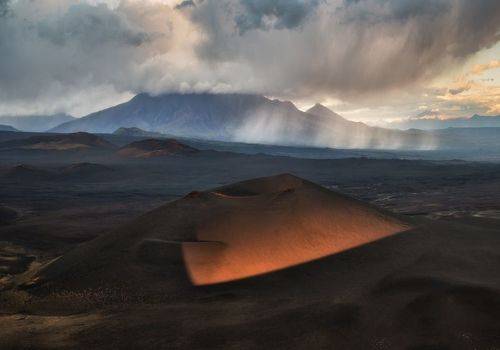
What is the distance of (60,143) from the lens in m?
133

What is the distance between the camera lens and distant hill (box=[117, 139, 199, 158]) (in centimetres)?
11742

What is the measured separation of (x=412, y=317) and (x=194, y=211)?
13.6m

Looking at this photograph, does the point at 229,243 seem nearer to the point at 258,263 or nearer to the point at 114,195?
the point at 258,263

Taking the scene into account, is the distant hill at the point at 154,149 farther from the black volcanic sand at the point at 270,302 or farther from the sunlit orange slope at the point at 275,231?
the black volcanic sand at the point at 270,302

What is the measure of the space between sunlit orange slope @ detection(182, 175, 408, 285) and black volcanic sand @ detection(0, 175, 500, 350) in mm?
779

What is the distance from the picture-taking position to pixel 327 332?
40.5 ft

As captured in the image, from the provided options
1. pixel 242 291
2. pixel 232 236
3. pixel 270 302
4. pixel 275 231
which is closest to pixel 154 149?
pixel 232 236

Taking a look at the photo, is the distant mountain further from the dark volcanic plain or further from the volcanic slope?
the volcanic slope

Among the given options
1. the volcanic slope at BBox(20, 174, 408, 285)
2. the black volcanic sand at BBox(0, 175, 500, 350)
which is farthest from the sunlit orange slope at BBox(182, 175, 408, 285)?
the black volcanic sand at BBox(0, 175, 500, 350)

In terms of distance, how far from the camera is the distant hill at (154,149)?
11742 cm

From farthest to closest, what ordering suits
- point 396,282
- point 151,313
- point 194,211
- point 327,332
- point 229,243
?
point 194,211, point 229,243, point 396,282, point 151,313, point 327,332

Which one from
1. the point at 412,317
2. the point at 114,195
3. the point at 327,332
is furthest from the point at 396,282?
the point at 114,195

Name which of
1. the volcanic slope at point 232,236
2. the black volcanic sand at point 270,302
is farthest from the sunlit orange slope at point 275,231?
the black volcanic sand at point 270,302

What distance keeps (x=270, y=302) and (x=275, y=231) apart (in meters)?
6.23
